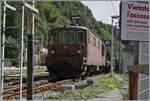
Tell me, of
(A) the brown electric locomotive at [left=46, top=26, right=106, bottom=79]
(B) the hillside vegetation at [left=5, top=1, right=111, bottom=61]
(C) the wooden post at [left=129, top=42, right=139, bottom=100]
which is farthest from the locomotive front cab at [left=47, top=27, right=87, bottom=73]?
(C) the wooden post at [left=129, top=42, right=139, bottom=100]

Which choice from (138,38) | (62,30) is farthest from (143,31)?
(62,30)

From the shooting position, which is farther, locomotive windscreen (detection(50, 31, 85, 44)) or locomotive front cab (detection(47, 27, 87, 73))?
locomotive windscreen (detection(50, 31, 85, 44))

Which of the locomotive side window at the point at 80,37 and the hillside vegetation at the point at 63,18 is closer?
the locomotive side window at the point at 80,37

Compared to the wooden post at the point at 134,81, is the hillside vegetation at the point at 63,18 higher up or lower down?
higher up

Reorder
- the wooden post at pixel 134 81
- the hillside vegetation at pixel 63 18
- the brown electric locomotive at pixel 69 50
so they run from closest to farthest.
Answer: the wooden post at pixel 134 81 < the brown electric locomotive at pixel 69 50 < the hillside vegetation at pixel 63 18

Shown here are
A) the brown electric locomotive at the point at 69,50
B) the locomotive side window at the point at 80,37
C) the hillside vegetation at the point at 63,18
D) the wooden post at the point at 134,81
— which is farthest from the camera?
the hillside vegetation at the point at 63,18

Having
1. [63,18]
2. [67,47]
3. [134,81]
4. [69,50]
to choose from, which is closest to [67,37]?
[67,47]

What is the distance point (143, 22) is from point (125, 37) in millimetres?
326

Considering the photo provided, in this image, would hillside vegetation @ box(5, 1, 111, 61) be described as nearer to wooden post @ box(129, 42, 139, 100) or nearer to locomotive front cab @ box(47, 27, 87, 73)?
locomotive front cab @ box(47, 27, 87, 73)

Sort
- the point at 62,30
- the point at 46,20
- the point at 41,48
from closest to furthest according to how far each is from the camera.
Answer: the point at 62,30, the point at 41,48, the point at 46,20

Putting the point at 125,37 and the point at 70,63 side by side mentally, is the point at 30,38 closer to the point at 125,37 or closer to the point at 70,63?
the point at 125,37

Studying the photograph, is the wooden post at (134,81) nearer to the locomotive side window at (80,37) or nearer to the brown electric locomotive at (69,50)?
the brown electric locomotive at (69,50)

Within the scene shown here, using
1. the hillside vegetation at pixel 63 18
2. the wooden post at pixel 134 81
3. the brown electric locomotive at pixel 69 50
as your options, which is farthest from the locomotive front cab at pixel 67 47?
the wooden post at pixel 134 81

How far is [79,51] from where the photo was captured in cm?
2620
